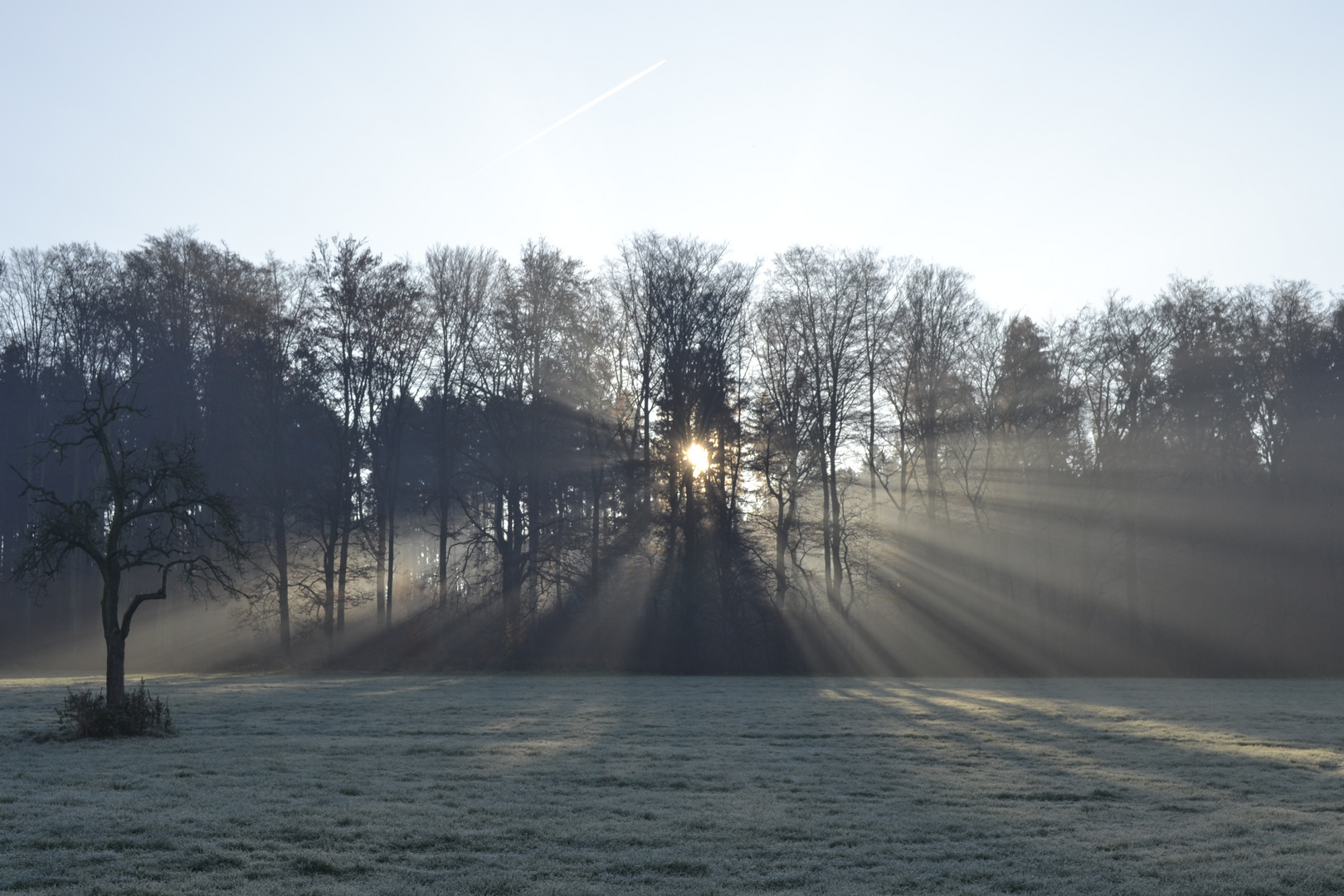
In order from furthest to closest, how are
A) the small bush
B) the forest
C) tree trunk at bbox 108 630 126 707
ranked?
the forest < tree trunk at bbox 108 630 126 707 < the small bush

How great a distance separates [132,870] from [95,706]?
11112 mm

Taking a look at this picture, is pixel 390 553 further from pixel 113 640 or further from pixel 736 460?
pixel 113 640

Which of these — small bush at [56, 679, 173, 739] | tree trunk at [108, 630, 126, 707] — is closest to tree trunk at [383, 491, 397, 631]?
tree trunk at [108, 630, 126, 707]

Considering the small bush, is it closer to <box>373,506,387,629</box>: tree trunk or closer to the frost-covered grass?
the frost-covered grass

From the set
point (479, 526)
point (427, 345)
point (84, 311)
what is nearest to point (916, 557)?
point (479, 526)

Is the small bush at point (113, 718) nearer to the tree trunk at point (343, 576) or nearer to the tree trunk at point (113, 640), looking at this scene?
the tree trunk at point (113, 640)

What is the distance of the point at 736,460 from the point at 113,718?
25193mm

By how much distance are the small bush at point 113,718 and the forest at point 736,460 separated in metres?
20.0

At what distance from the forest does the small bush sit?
20.0 meters

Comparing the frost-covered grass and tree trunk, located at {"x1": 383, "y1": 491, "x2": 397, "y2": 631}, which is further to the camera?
tree trunk, located at {"x1": 383, "y1": 491, "x2": 397, "y2": 631}

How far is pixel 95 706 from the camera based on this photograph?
1716cm

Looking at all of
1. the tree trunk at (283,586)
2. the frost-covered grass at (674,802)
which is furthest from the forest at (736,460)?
the frost-covered grass at (674,802)

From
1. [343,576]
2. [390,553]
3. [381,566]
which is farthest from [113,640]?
[390,553]

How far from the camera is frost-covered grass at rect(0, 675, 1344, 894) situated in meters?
7.92
